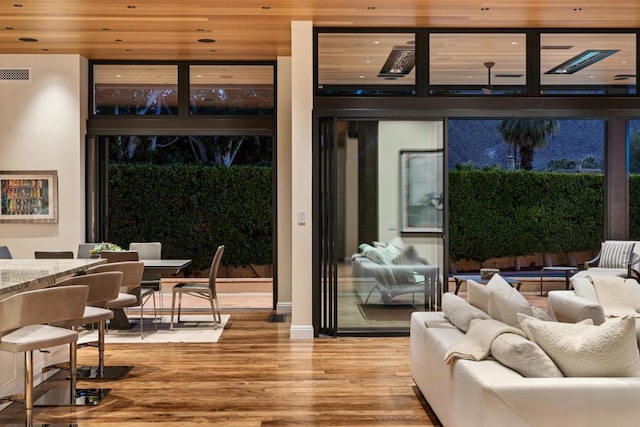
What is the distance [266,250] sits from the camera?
12102 mm

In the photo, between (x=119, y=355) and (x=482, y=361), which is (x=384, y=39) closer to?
(x=119, y=355)

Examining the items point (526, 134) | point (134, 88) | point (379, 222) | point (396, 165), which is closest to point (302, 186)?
point (379, 222)

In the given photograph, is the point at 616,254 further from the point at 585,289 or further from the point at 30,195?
the point at 30,195

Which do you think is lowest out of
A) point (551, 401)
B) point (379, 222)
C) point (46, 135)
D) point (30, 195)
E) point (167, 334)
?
point (167, 334)

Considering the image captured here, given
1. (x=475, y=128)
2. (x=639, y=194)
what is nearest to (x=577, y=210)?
(x=639, y=194)

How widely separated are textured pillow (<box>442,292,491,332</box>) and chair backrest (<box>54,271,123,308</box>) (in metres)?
2.41

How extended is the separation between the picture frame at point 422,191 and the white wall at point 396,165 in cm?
6

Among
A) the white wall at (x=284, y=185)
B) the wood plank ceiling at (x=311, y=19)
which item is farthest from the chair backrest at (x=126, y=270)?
the white wall at (x=284, y=185)

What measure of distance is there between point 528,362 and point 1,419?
3295 millimetres

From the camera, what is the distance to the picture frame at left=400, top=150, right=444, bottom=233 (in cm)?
719

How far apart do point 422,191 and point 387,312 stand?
1339 mm

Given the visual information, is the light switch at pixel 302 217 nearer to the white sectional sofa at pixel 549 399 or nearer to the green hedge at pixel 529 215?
the white sectional sofa at pixel 549 399

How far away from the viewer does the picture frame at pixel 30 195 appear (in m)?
8.37

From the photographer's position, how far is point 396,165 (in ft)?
23.5
